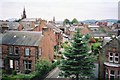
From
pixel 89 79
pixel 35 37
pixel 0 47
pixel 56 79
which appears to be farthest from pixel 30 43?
pixel 89 79

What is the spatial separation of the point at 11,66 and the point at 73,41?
16.2 feet

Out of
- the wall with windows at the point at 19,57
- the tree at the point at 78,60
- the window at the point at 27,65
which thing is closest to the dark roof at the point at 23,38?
the wall with windows at the point at 19,57

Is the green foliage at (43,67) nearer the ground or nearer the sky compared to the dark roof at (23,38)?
nearer the ground

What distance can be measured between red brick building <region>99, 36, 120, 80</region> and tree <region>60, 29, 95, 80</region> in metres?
0.60

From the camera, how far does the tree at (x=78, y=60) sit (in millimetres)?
8461

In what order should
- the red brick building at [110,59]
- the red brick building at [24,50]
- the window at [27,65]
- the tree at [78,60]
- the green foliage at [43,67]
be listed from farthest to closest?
the window at [27,65] → the red brick building at [24,50] → the green foliage at [43,67] → the red brick building at [110,59] → the tree at [78,60]

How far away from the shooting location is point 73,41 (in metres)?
8.64

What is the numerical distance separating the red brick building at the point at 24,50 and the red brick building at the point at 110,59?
12.7 feet

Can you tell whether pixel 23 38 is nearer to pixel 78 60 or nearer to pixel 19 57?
pixel 19 57

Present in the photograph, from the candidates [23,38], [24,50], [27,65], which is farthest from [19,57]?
[23,38]

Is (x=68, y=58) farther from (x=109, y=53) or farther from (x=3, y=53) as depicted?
(x=3, y=53)

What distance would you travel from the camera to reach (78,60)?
28.0 ft

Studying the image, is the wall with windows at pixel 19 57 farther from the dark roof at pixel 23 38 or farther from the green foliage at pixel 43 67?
the green foliage at pixel 43 67

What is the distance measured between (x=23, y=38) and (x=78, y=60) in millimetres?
4650
